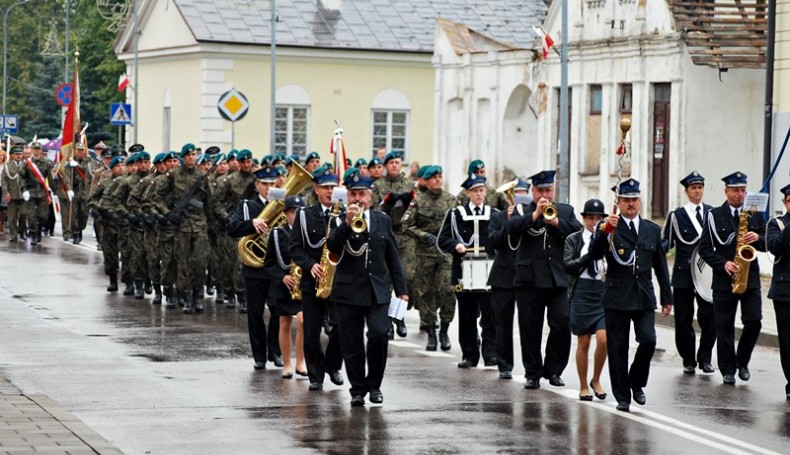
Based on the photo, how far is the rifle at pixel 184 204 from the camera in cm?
2186

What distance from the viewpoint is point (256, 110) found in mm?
53188

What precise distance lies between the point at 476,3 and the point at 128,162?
34569 mm

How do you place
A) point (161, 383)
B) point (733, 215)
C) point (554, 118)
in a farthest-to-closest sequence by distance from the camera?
1. point (554, 118)
2. point (733, 215)
3. point (161, 383)

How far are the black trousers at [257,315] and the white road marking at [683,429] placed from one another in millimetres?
2988

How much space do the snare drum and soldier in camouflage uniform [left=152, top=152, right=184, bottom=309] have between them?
22.0 ft

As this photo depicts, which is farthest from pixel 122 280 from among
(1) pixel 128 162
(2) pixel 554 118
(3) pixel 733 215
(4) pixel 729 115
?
(2) pixel 554 118

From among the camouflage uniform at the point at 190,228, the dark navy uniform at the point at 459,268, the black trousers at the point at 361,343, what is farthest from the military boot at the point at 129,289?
the black trousers at the point at 361,343

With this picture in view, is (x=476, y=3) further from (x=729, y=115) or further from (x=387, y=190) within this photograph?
(x=387, y=190)

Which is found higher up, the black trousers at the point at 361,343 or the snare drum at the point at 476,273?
the snare drum at the point at 476,273

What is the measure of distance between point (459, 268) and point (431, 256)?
1.44 m

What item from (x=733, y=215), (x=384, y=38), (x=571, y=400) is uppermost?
(x=384, y=38)

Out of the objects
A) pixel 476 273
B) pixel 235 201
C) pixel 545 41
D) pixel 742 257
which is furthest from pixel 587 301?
pixel 545 41

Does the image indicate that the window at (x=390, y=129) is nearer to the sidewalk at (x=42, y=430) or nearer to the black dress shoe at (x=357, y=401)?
the black dress shoe at (x=357, y=401)

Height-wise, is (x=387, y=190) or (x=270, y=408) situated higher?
(x=387, y=190)
